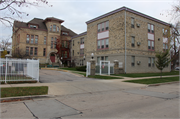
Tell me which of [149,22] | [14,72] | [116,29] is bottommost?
[14,72]

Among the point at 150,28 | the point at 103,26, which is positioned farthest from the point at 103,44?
the point at 150,28

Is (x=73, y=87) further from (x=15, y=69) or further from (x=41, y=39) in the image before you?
(x=41, y=39)

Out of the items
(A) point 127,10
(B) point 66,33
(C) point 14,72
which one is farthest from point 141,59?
(B) point 66,33

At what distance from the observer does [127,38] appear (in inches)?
906

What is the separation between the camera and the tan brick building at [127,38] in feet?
75.5

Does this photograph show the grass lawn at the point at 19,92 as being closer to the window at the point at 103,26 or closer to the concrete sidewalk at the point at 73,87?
the concrete sidewalk at the point at 73,87

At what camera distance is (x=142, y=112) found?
17.0ft

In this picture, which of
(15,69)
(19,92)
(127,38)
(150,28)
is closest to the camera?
(19,92)

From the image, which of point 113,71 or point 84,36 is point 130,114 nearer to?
point 113,71

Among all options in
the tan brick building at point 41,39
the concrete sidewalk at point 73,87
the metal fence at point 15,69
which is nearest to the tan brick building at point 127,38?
the concrete sidewalk at point 73,87

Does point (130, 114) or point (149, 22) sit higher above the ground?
point (149, 22)

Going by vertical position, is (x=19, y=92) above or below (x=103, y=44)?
below

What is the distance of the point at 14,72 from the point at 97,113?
9695 mm

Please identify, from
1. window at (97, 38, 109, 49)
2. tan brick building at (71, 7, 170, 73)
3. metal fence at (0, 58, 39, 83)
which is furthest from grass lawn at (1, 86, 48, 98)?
window at (97, 38, 109, 49)
